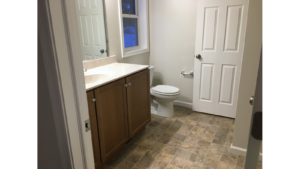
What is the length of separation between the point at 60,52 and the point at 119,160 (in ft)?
5.29

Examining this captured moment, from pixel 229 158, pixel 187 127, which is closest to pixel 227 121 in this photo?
pixel 187 127

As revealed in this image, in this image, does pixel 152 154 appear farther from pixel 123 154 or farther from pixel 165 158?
pixel 123 154

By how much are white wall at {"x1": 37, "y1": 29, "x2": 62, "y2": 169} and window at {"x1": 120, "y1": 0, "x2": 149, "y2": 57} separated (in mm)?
2114

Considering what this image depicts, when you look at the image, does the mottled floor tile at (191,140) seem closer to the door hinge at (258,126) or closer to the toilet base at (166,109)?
the toilet base at (166,109)

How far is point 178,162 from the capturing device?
1.98 metres

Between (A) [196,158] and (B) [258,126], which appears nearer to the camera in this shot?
(B) [258,126]

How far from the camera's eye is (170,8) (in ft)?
9.87

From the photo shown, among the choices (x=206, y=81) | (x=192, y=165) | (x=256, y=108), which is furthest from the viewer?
(x=206, y=81)

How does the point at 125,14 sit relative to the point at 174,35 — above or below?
above

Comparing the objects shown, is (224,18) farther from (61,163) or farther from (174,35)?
(61,163)

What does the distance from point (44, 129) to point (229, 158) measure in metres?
1.89

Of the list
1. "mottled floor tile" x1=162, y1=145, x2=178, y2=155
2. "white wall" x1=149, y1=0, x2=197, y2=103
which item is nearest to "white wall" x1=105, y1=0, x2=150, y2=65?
"white wall" x1=149, y1=0, x2=197, y2=103
